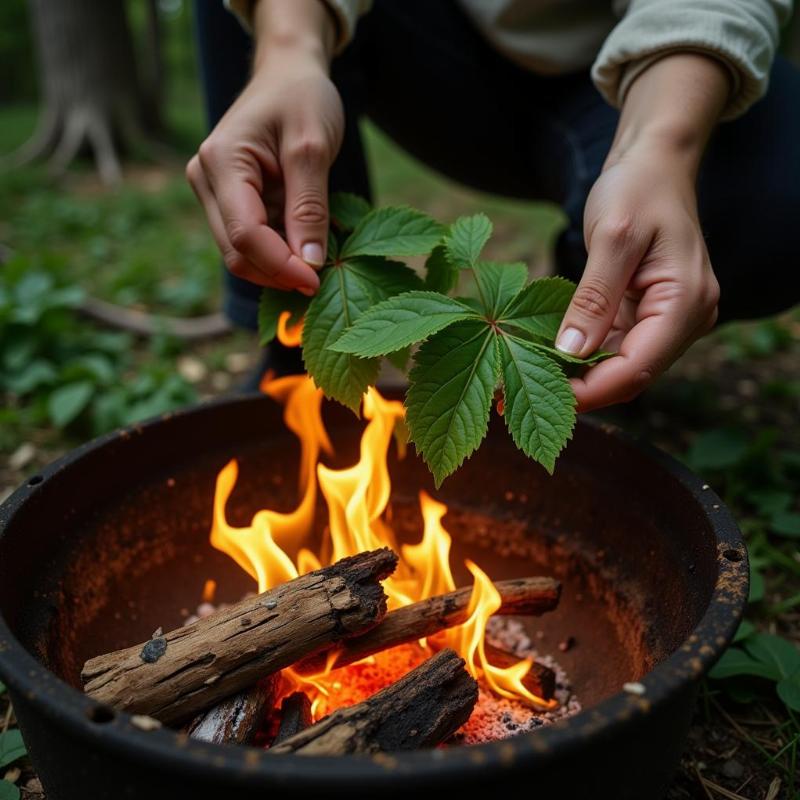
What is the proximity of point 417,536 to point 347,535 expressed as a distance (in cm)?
31

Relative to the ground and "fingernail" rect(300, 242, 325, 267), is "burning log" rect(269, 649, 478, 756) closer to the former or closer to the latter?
the ground

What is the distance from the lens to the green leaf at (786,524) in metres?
2.10

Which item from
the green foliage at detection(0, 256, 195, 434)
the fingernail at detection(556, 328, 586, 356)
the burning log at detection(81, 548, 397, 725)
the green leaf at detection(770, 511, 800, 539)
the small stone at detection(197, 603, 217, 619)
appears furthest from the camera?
the green foliage at detection(0, 256, 195, 434)

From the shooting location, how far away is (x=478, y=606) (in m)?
1.49

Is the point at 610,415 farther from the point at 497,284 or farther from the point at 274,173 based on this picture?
the point at 274,173

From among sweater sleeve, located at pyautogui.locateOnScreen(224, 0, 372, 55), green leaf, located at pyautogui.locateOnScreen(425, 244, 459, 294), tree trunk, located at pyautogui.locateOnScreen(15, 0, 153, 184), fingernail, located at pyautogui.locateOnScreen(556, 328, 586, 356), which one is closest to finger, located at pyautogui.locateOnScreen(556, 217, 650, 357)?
fingernail, located at pyautogui.locateOnScreen(556, 328, 586, 356)

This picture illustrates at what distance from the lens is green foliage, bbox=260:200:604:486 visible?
123 cm

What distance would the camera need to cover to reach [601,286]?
1.32 metres

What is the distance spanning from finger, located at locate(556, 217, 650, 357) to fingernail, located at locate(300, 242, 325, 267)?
1.58 feet

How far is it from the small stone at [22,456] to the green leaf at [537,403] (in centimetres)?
194

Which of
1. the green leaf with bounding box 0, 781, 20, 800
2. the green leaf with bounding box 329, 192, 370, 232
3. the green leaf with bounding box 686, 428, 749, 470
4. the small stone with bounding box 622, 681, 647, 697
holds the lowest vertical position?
the green leaf with bounding box 686, 428, 749, 470


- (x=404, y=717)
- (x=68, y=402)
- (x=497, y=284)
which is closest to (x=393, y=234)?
(x=497, y=284)

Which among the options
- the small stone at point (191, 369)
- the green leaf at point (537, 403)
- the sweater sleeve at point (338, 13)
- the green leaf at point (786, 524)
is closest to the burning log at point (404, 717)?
the green leaf at point (537, 403)

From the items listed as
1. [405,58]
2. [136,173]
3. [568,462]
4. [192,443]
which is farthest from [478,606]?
[136,173]
